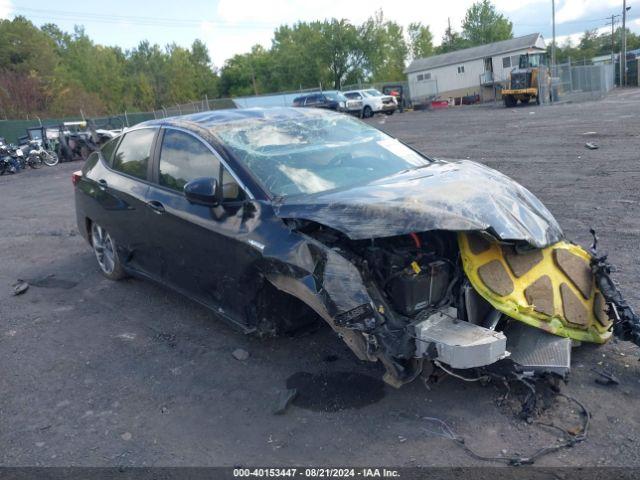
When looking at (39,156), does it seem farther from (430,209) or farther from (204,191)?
(430,209)

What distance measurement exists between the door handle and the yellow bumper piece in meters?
2.46

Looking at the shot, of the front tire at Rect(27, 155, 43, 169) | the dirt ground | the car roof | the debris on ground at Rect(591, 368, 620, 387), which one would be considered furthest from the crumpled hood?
the front tire at Rect(27, 155, 43, 169)

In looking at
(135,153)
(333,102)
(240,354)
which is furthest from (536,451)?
(333,102)

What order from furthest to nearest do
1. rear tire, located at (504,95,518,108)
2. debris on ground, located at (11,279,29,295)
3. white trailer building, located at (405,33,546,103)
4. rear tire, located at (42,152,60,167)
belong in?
white trailer building, located at (405,33,546,103)
rear tire, located at (504,95,518,108)
rear tire, located at (42,152,60,167)
debris on ground, located at (11,279,29,295)

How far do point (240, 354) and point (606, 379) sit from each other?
246 cm

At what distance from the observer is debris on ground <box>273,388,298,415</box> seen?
11.2ft

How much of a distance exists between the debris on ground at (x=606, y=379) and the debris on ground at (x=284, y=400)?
1842 millimetres

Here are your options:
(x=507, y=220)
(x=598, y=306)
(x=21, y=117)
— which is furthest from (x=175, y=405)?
(x=21, y=117)

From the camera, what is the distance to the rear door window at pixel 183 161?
431 cm

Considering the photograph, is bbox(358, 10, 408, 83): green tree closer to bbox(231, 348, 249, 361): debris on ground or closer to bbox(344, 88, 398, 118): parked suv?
bbox(344, 88, 398, 118): parked suv

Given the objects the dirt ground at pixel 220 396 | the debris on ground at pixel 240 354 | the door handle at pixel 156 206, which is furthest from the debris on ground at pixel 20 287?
the debris on ground at pixel 240 354

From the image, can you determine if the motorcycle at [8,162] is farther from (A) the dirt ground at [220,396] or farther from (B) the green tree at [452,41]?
(B) the green tree at [452,41]

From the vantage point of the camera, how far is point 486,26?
274 ft

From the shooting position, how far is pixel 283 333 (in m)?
3.96
